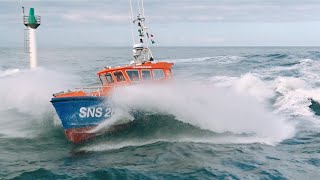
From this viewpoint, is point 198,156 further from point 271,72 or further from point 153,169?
point 271,72

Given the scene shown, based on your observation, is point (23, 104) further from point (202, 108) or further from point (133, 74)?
point (202, 108)

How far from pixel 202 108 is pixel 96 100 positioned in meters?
4.81

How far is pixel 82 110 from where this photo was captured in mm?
14898

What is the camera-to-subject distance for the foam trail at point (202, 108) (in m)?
15.8

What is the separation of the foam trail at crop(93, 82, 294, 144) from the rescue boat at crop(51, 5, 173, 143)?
55 centimetres

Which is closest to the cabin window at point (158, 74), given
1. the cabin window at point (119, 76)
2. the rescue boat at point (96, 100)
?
the rescue boat at point (96, 100)

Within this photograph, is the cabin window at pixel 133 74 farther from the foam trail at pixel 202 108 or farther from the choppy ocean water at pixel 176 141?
the choppy ocean water at pixel 176 141

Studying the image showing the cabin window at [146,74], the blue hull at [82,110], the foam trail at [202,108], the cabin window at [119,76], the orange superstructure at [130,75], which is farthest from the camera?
the cabin window at [146,74]

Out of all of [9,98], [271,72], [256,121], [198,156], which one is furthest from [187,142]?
[271,72]

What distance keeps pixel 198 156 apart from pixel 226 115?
398 cm

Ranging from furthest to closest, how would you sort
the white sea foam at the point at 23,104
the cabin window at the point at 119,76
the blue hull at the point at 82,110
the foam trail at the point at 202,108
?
the white sea foam at the point at 23,104 < the cabin window at the point at 119,76 < the foam trail at the point at 202,108 < the blue hull at the point at 82,110

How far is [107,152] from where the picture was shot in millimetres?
14109

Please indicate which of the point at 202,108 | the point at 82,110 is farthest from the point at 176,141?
the point at 82,110

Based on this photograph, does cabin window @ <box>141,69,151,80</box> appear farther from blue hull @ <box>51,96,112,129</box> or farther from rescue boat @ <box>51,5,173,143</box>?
blue hull @ <box>51,96,112,129</box>
